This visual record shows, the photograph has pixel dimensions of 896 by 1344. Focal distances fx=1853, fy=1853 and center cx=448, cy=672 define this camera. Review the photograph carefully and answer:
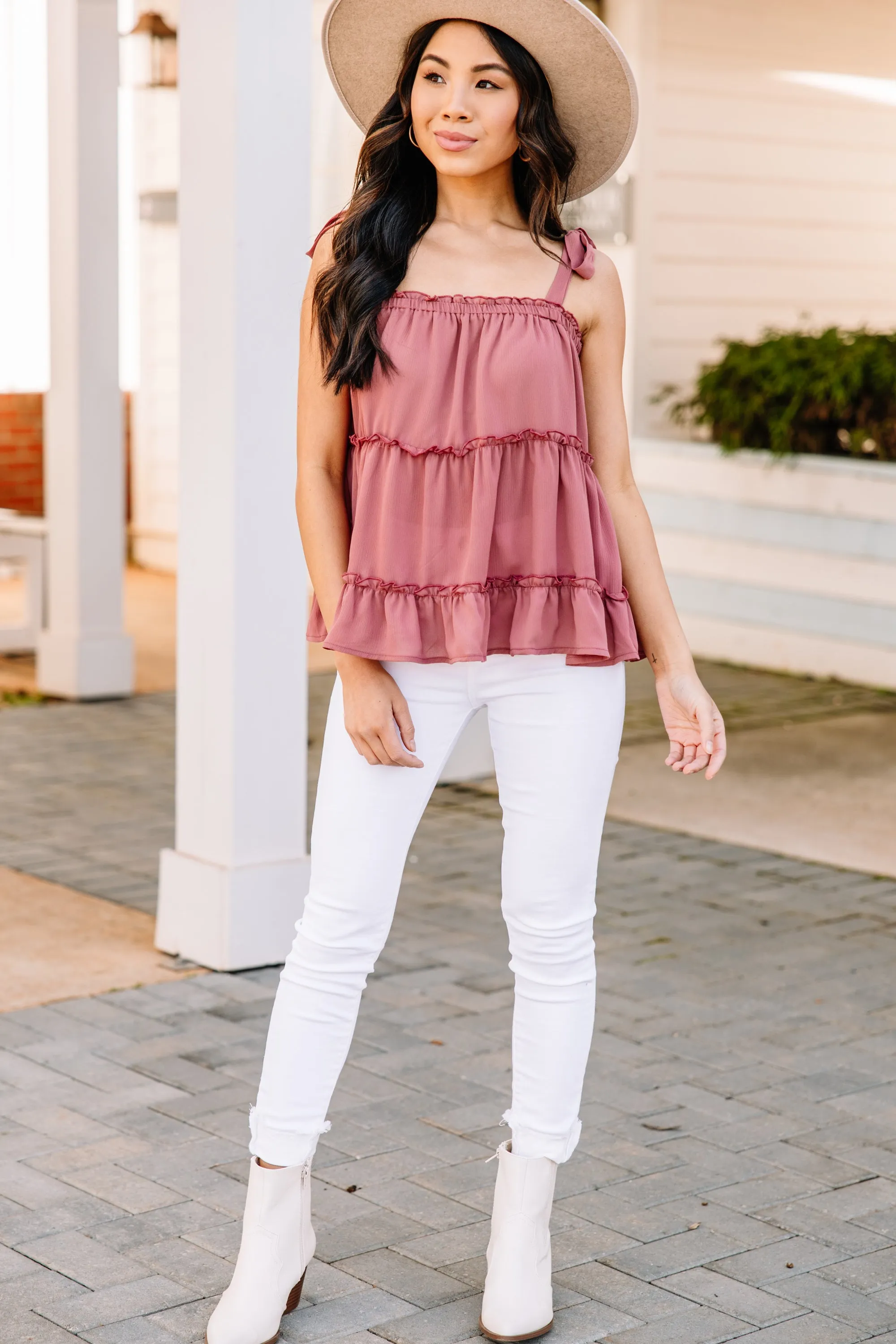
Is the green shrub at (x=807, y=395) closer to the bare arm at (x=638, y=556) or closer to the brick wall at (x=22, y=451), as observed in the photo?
the brick wall at (x=22, y=451)

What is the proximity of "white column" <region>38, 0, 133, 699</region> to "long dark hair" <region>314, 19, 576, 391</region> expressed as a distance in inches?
176

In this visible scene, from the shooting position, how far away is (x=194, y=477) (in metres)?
3.92

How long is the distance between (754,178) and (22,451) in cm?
439

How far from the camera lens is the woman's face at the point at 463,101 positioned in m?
2.33

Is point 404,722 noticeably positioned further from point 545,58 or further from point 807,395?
point 807,395

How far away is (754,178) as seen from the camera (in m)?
9.41

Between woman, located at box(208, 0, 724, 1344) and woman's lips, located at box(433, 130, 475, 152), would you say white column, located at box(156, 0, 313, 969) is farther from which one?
woman's lips, located at box(433, 130, 475, 152)

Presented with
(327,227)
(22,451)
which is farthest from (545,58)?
(22,451)

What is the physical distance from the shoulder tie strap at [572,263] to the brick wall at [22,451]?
8537 millimetres

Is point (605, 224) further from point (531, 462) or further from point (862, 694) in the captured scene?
point (531, 462)

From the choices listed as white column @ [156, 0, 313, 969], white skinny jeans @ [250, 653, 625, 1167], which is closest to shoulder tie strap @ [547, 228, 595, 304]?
white skinny jeans @ [250, 653, 625, 1167]

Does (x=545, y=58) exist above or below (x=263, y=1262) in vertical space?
above

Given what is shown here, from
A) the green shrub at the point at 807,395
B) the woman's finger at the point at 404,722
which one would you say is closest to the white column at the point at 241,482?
the woman's finger at the point at 404,722

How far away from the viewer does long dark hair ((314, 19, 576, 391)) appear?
2344 millimetres
